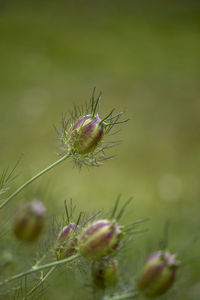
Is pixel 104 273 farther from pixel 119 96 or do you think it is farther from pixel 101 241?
pixel 119 96

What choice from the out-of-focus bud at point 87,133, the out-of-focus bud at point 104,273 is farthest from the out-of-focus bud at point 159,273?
the out-of-focus bud at point 87,133

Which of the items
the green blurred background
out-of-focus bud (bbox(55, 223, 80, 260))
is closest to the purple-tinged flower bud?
out-of-focus bud (bbox(55, 223, 80, 260))

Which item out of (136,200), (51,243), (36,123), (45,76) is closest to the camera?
(51,243)

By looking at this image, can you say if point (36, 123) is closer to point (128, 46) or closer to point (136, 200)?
point (136, 200)

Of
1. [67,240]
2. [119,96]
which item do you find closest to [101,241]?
[67,240]

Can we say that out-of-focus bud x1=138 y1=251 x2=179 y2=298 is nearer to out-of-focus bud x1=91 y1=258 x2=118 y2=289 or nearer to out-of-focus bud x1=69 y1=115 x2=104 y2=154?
out-of-focus bud x1=91 y1=258 x2=118 y2=289

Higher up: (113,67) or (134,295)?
(113,67)

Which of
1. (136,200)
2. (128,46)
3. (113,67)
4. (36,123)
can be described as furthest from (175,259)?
(128,46)
